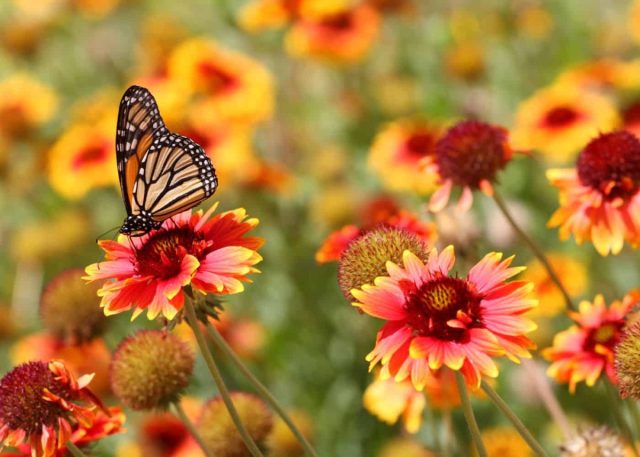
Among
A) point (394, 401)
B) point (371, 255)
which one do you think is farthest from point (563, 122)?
point (371, 255)

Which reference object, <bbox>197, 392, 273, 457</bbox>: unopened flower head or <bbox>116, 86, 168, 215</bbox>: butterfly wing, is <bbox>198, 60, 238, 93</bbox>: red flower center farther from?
<bbox>197, 392, 273, 457</bbox>: unopened flower head

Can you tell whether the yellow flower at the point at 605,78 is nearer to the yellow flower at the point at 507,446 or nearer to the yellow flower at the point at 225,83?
the yellow flower at the point at 225,83

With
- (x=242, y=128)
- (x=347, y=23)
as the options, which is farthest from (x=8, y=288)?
(x=347, y=23)

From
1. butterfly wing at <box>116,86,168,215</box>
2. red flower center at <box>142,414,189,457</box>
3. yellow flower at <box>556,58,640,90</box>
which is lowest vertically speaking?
red flower center at <box>142,414,189,457</box>

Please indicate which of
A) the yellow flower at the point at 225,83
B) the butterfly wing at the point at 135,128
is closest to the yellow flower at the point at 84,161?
the yellow flower at the point at 225,83

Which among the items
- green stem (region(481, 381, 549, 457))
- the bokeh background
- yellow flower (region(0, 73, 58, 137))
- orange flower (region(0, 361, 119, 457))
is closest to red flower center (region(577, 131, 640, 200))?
the bokeh background

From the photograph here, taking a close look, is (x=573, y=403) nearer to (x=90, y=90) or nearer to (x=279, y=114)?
(x=279, y=114)
